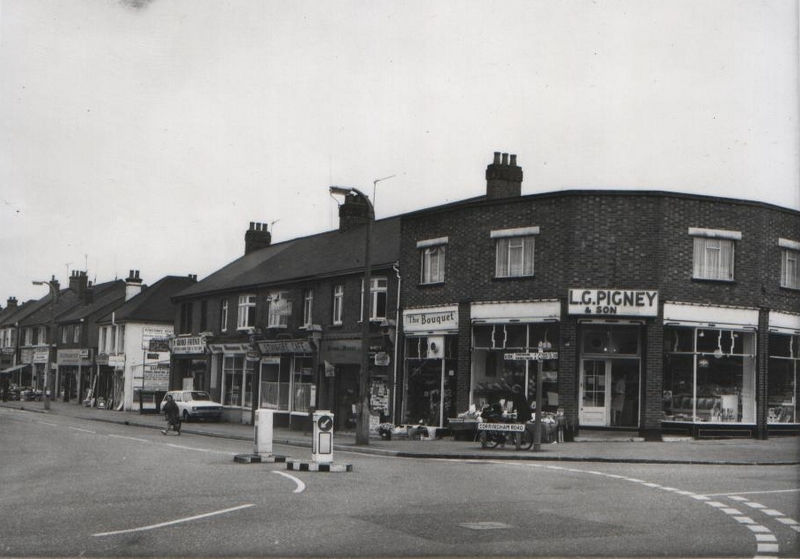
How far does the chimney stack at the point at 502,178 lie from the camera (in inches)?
1387

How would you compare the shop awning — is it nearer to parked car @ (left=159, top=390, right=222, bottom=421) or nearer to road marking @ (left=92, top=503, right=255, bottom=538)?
parked car @ (left=159, top=390, right=222, bottom=421)

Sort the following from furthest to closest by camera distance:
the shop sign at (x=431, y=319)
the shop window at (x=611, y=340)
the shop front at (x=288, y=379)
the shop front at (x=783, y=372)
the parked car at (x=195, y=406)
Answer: the parked car at (x=195, y=406)
the shop front at (x=288, y=379)
the shop sign at (x=431, y=319)
the shop front at (x=783, y=372)
the shop window at (x=611, y=340)

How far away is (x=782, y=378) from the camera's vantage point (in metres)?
31.1

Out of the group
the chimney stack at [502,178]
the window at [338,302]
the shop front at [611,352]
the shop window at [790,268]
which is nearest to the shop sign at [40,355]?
the window at [338,302]

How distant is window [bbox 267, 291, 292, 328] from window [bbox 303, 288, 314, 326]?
106 centimetres

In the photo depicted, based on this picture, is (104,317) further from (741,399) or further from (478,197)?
(741,399)

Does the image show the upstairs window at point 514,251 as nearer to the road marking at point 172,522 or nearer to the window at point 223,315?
the road marking at point 172,522

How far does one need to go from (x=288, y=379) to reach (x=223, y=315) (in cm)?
803

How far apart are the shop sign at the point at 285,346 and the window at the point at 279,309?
0.80m

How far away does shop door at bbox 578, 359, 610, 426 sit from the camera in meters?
30.1

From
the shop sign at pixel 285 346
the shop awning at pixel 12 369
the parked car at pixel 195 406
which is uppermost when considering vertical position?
the shop sign at pixel 285 346

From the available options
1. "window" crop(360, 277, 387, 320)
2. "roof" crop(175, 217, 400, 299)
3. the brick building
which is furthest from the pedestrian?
the brick building

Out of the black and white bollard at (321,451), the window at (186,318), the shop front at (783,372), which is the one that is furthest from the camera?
the window at (186,318)

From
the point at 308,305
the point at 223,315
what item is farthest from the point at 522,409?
the point at 223,315
